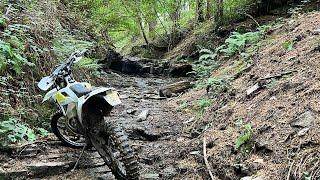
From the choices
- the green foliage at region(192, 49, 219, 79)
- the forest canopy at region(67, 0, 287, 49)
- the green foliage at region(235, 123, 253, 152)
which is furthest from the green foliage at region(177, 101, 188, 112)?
the forest canopy at region(67, 0, 287, 49)

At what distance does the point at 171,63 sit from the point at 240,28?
14.7 feet

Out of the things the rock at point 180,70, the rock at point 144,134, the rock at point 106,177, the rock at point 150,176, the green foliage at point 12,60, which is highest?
the green foliage at point 12,60

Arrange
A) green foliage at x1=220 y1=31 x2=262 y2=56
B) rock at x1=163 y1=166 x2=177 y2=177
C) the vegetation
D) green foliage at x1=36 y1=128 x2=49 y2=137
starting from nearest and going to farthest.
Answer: rock at x1=163 y1=166 x2=177 y2=177 < green foliage at x1=36 y1=128 x2=49 y2=137 < the vegetation < green foliage at x1=220 y1=31 x2=262 y2=56

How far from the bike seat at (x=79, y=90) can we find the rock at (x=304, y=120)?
2522mm

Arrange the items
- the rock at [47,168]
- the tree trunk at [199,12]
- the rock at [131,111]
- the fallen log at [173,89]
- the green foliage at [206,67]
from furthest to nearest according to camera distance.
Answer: the tree trunk at [199,12] < the green foliage at [206,67] < the fallen log at [173,89] < the rock at [131,111] < the rock at [47,168]

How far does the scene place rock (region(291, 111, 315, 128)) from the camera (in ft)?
13.6

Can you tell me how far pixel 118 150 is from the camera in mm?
4469

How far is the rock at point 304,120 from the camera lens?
13.6ft

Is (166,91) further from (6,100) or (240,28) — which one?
(6,100)

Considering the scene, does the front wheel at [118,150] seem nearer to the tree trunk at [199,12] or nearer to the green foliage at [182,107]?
the green foliage at [182,107]

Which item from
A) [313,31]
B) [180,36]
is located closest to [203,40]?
[180,36]

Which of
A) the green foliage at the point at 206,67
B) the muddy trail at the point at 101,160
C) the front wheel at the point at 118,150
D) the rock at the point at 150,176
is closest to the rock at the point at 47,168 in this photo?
the muddy trail at the point at 101,160

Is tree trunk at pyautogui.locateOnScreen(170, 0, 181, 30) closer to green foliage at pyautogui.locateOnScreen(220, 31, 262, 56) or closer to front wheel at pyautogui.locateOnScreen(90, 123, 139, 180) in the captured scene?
green foliage at pyautogui.locateOnScreen(220, 31, 262, 56)

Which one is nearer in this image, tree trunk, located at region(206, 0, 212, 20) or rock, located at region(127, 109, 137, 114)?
rock, located at region(127, 109, 137, 114)
